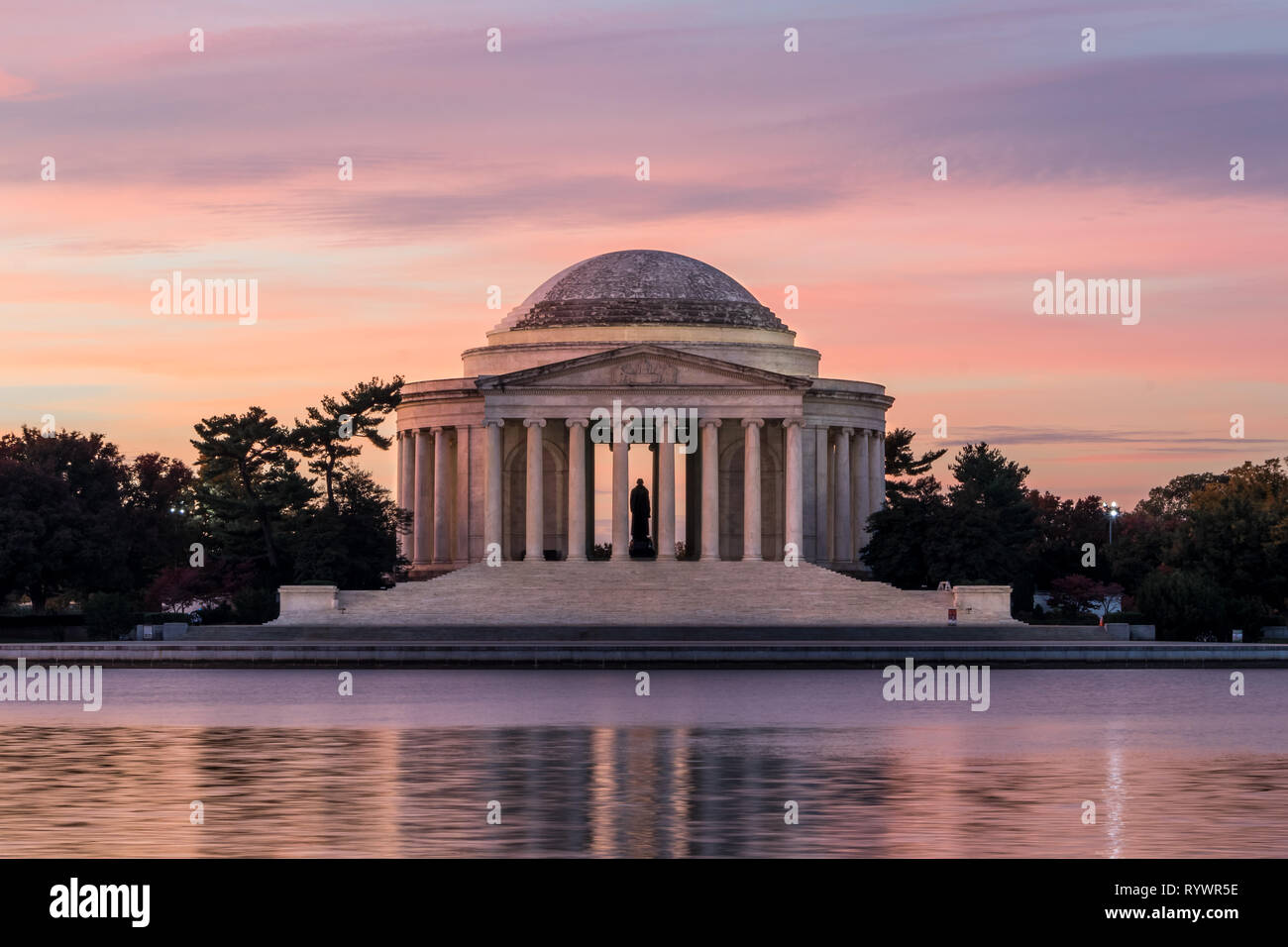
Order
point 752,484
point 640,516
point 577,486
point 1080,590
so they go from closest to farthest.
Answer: point 577,486 < point 752,484 < point 640,516 < point 1080,590

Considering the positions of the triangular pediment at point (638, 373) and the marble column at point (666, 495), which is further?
the marble column at point (666, 495)

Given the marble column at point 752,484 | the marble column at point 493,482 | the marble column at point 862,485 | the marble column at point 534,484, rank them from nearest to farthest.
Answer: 1. the marble column at point 752,484
2. the marble column at point 534,484
3. the marble column at point 493,482
4. the marble column at point 862,485

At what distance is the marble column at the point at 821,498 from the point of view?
368 feet

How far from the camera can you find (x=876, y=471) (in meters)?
116

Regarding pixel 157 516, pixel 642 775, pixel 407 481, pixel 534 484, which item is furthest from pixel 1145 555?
pixel 642 775

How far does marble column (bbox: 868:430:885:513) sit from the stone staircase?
1965 cm

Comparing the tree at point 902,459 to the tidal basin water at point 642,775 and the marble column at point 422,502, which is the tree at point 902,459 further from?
the tidal basin water at point 642,775

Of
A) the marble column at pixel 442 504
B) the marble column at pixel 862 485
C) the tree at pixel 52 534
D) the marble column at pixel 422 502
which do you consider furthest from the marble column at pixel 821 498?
the tree at pixel 52 534

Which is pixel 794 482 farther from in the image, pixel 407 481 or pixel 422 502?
pixel 407 481

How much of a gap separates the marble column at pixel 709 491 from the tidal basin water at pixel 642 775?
165 ft

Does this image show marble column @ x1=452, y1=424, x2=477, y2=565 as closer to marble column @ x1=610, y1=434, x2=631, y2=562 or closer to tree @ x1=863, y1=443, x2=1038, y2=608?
marble column @ x1=610, y1=434, x2=631, y2=562

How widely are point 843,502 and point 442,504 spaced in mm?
21723

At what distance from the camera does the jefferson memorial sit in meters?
104
